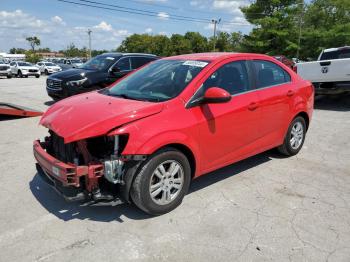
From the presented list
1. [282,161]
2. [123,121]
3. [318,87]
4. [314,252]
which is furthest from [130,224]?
[318,87]

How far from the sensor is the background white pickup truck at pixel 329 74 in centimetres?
976

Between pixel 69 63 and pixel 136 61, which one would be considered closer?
pixel 136 61

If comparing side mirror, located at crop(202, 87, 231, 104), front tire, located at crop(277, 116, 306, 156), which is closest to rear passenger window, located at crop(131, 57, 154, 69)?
front tire, located at crop(277, 116, 306, 156)

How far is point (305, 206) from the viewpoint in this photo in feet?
13.2

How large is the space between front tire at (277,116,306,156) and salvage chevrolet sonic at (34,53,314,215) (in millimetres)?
522

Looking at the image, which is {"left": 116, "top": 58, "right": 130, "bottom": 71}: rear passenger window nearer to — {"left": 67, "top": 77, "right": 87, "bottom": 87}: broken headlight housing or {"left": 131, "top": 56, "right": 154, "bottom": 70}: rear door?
{"left": 131, "top": 56, "right": 154, "bottom": 70}: rear door

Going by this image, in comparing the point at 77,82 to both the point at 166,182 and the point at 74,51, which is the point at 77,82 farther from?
the point at 74,51

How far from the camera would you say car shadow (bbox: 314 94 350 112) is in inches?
Answer: 427

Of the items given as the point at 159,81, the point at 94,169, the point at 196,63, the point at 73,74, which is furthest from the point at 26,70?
the point at 94,169

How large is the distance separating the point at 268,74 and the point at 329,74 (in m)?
5.93

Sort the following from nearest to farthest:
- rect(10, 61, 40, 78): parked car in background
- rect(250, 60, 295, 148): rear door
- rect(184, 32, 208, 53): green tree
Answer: rect(250, 60, 295, 148): rear door
rect(10, 61, 40, 78): parked car in background
rect(184, 32, 208, 53): green tree

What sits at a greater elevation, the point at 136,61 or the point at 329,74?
the point at 136,61

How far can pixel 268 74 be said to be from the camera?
5117 millimetres

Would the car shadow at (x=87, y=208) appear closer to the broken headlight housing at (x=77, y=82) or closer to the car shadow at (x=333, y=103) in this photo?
the broken headlight housing at (x=77, y=82)
